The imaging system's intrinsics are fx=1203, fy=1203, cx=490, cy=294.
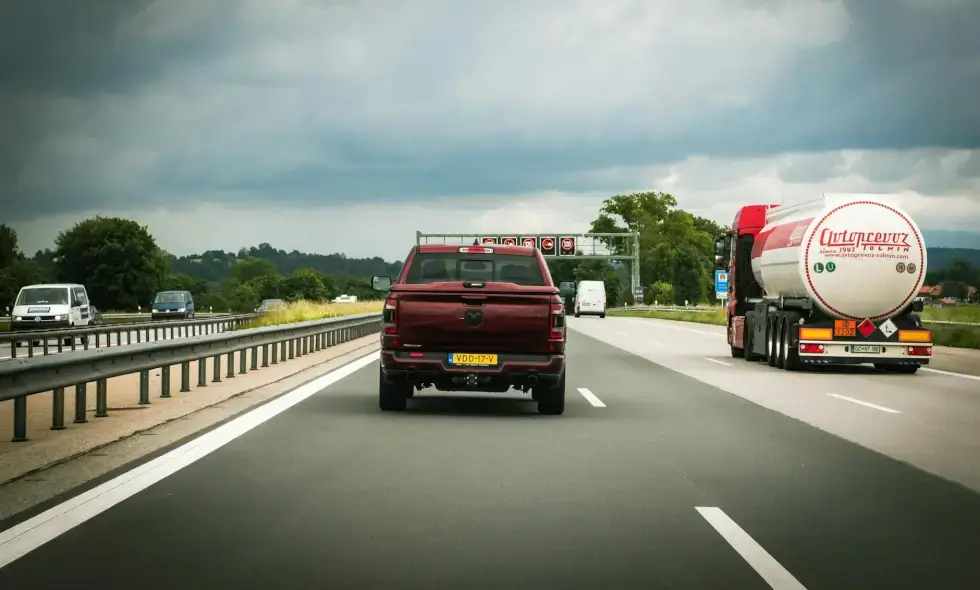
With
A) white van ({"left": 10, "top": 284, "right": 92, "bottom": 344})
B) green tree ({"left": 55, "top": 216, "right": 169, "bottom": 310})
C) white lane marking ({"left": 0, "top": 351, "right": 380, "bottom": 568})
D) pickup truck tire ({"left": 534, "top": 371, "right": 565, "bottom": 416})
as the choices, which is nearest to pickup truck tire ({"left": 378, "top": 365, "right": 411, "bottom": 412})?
white lane marking ({"left": 0, "top": 351, "right": 380, "bottom": 568})

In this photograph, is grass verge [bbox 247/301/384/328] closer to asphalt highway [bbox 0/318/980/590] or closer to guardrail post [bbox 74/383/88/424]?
guardrail post [bbox 74/383/88/424]

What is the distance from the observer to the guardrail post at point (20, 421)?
10508 millimetres

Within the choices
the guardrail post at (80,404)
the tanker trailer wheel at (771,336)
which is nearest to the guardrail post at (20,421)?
the guardrail post at (80,404)

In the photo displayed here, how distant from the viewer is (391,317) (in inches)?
504

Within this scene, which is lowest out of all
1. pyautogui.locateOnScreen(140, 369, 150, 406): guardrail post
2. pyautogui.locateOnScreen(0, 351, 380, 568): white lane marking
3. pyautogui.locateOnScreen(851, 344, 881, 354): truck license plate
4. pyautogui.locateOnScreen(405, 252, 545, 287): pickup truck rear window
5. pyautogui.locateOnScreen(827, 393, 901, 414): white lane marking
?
pyautogui.locateOnScreen(827, 393, 901, 414): white lane marking

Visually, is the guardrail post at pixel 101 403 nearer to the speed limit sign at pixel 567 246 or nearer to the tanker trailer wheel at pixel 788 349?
the tanker trailer wheel at pixel 788 349

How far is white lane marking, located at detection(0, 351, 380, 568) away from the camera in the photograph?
21.0 feet

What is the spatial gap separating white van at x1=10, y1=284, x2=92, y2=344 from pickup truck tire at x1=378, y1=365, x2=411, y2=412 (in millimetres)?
26463

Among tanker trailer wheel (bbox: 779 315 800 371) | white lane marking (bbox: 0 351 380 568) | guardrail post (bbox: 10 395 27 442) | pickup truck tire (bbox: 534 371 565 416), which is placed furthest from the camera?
tanker trailer wheel (bbox: 779 315 800 371)

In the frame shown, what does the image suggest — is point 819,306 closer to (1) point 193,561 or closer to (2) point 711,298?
(1) point 193,561

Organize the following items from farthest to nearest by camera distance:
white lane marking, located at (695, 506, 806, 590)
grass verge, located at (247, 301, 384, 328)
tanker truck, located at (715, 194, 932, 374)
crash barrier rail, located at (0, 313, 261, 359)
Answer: grass verge, located at (247, 301, 384, 328) < crash barrier rail, located at (0, 313, 261, 359) < tanker truck, located at (715, 194, 932, 374) < white lane marking, located at (695, 506, 806, 590)

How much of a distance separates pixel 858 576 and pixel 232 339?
13.1m

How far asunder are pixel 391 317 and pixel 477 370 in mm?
1082

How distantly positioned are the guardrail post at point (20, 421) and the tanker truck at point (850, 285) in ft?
46.1
